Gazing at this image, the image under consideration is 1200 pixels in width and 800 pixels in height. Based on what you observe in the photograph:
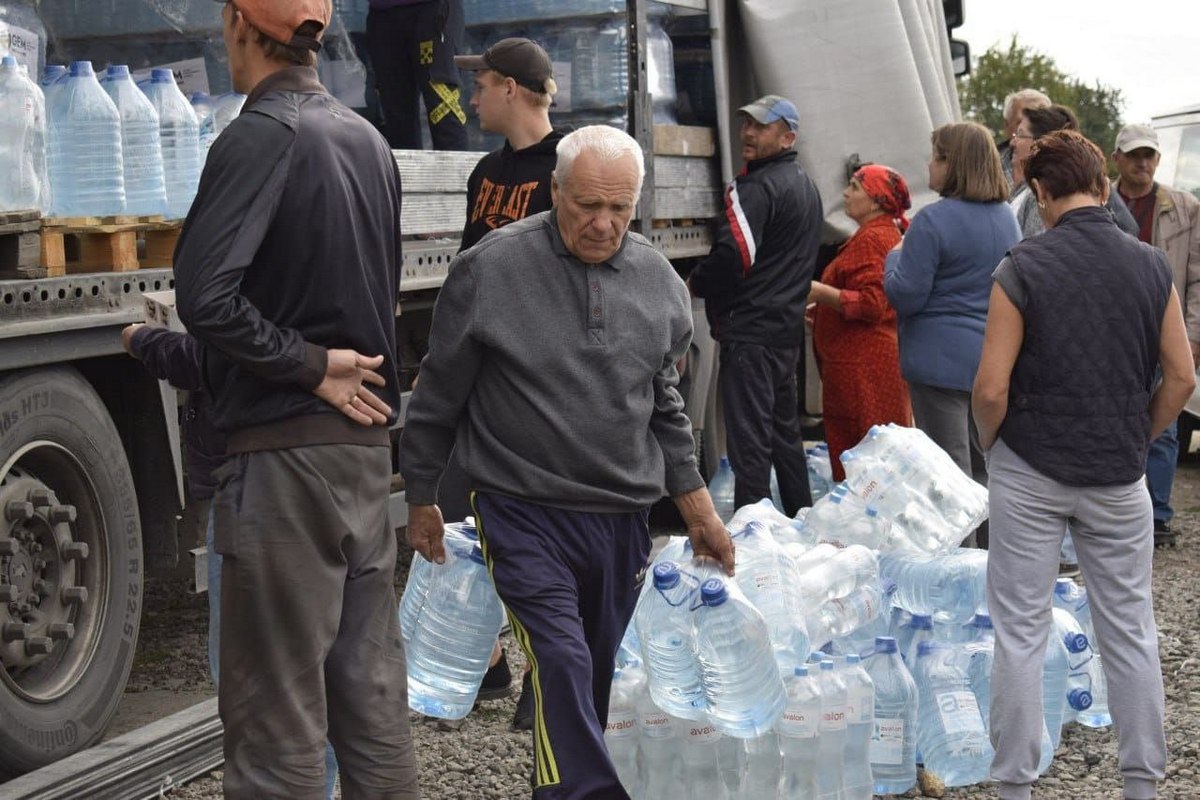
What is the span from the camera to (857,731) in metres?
4.84

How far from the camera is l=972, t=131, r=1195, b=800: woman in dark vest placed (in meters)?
4.46

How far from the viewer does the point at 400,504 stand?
641 cm

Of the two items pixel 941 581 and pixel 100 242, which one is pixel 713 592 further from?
pixel 100 242

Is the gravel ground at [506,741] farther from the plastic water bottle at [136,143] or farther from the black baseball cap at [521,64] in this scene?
the black baseball cap at [521,64]

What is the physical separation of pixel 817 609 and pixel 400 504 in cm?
184

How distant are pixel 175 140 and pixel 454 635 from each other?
5.60 ft

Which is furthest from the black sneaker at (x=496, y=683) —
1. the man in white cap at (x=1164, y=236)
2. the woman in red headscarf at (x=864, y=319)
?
the man in white cap at (x=1164, y=236)

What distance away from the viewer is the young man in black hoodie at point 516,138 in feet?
17.7

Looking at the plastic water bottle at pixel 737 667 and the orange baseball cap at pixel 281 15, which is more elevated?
the orange baseball cap at pixel 281 15

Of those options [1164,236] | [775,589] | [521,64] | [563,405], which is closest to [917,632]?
[775,589]

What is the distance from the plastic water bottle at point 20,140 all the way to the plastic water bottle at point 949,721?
9.71 ft

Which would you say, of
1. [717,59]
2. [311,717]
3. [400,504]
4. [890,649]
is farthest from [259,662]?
[717,59]

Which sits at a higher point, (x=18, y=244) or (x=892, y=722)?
(x=18, y=244)

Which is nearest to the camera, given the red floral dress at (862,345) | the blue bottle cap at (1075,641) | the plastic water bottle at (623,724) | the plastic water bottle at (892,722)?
the plastic water bottle at (623,724)
